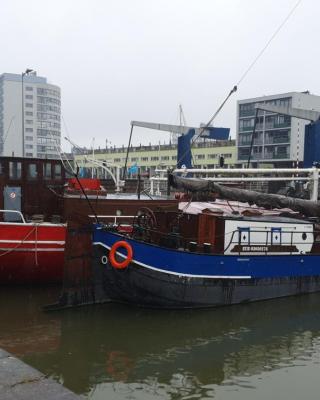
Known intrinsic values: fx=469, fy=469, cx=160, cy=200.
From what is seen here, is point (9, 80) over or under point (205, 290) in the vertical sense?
over

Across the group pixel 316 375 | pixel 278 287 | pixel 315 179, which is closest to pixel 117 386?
pixel 316 375

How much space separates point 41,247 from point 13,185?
2.38m

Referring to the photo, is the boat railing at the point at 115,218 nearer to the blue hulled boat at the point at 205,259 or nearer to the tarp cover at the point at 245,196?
the blue hulled boat at the point at 205,259

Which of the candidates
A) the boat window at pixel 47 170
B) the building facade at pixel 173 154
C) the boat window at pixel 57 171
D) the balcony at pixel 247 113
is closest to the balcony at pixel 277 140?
the balcony at pixel 247 113

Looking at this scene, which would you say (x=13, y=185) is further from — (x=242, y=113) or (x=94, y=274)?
(x=242, y=113)

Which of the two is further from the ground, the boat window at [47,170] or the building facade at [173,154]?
the building facade at [173,154]

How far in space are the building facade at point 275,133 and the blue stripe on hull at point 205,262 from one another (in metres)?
62.9

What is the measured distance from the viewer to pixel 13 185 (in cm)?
1498

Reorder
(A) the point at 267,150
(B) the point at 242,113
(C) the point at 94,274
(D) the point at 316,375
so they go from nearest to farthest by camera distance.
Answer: (D) the point at 316,375 < (C) the point at 94,274 < (A) the point at 267,150 < (B) the point at 242,113

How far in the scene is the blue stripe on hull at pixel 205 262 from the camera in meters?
11.9

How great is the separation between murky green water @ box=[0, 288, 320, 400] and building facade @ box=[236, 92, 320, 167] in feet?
215

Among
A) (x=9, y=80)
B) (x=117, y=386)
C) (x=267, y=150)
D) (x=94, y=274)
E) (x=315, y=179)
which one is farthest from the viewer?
(x=9, y=80)

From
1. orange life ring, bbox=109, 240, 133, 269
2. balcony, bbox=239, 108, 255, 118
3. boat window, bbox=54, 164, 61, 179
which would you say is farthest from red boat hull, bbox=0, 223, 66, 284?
balcony, bbox=239, 108, 255, 118

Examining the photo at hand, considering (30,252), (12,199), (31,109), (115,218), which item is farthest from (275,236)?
(31,109)
